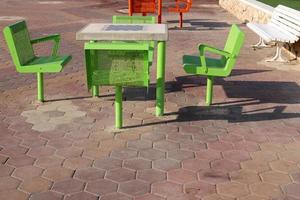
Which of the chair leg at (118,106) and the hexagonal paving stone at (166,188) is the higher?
the chair leg at (118,106)

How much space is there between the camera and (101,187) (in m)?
3.85

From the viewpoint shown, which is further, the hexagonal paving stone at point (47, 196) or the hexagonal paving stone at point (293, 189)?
the hexagonal paving stone at point (293, 189)

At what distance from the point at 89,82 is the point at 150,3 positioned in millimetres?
8186

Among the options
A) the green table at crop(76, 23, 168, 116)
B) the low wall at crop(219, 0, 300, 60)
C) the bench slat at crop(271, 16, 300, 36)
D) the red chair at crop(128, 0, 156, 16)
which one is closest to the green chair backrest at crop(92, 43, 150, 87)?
the green table at crop(76, 23, 168, 116)

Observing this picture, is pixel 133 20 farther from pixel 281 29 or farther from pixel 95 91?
pixel 281 29

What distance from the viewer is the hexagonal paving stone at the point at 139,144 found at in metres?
4.71

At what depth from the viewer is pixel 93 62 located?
4859 mm

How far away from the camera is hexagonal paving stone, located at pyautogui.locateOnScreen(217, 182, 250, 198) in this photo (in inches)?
149

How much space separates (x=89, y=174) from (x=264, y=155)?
188 centimetres

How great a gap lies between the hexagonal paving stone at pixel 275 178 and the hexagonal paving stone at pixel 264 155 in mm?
319

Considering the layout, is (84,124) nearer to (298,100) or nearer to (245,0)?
(298,100)

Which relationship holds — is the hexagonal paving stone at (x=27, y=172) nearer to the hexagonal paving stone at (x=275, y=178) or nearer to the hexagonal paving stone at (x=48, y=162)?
the hexagonal paving stone at (x=48, y=162)

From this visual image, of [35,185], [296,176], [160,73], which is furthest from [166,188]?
[160,73]

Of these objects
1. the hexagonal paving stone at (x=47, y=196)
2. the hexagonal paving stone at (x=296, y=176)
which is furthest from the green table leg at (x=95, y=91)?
the hexagonal paving stone at (x=296, y=176)
